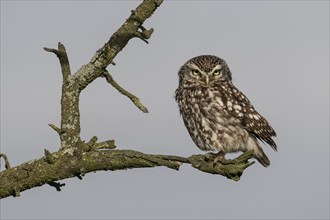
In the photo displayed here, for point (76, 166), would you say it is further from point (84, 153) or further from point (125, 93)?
point (125, 93)

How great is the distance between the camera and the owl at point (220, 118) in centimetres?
1112

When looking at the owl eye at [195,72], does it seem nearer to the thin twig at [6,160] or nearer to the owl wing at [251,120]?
the owl wing at [251,120]

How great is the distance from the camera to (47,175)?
679 centimetres

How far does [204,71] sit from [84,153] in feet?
19.1

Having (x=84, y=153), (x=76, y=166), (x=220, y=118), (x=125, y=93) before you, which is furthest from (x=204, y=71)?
(x=76, y=166)

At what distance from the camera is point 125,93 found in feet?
23.9

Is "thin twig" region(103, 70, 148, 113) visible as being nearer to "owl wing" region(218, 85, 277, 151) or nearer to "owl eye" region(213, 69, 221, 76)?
"owl wing" region(218, 85, 277, 151)

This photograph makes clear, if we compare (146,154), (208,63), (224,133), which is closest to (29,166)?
(146,154)

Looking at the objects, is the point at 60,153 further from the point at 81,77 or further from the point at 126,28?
the point at 126,28

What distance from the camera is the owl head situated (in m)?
12.2

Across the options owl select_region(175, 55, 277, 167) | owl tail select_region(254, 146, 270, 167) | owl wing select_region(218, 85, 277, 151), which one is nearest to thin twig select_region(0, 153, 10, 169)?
owl select_region(175, 55, 277, 167)

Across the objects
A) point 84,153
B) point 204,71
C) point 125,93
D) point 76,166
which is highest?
point 204,71

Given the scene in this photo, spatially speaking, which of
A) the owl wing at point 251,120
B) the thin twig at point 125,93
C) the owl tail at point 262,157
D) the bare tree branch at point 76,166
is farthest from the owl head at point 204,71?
the bare tree branch at point 76,166

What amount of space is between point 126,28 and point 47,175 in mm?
1727
